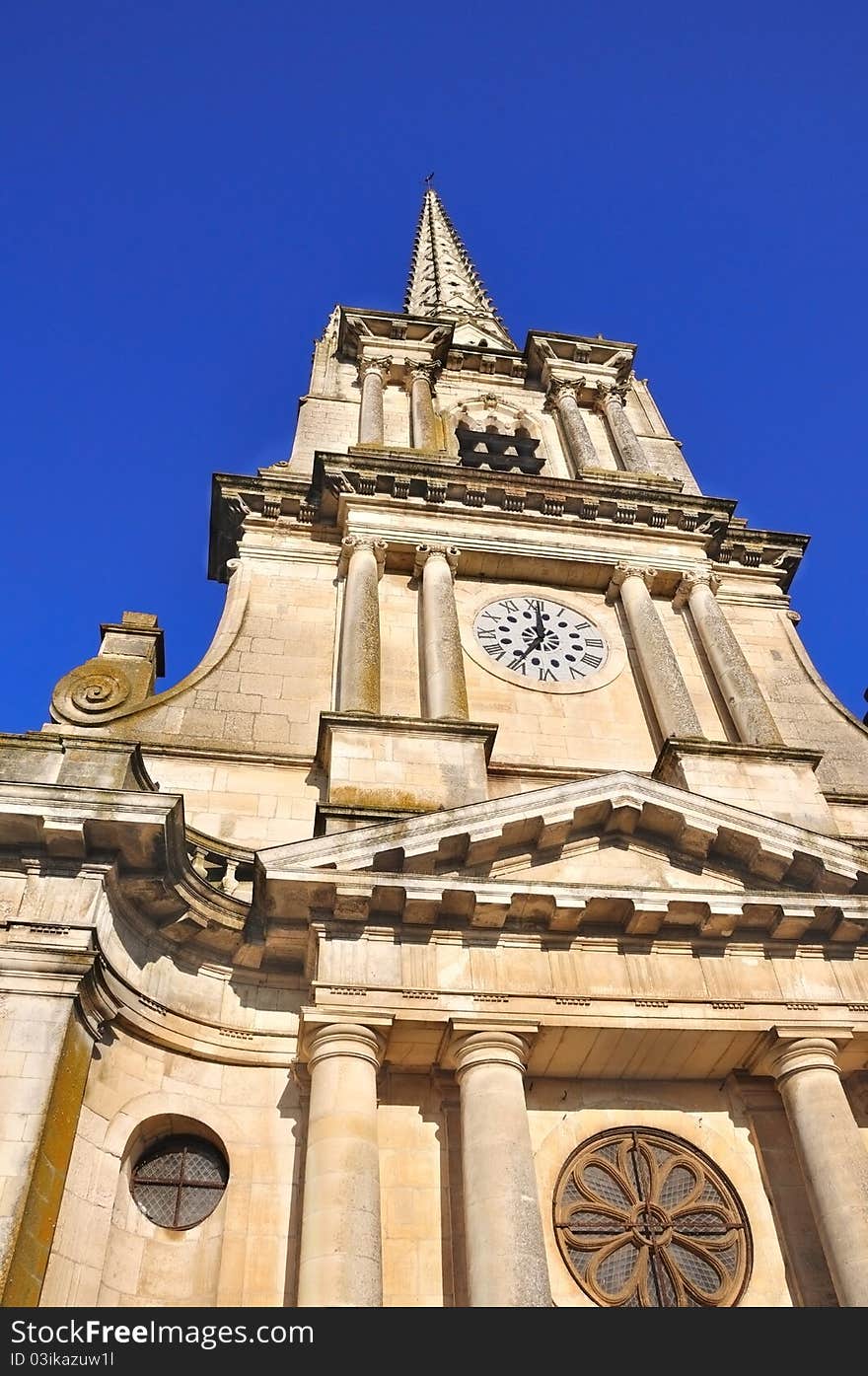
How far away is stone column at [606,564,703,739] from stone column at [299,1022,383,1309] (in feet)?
23.2

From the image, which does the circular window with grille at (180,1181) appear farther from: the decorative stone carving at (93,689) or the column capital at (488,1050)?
the decorative stone carving at (93,689)

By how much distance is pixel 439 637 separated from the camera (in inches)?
600

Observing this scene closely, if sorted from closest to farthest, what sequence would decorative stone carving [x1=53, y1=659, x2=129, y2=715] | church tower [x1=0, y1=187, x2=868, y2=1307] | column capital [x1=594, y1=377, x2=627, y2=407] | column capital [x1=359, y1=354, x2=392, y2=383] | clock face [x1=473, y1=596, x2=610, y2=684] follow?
church tower [x1=0, y1=187, x2=868, y2=1307]
decorative stone carving [x1=53, y1=659, x2=129, y2=715]
clock face [x1=473, y1=596, x2=610, y2=684]
column capital [x1=359, y1=354, x2=392, y2=383]
column capital [x1=594, y1=377, x2=627, y2=407]

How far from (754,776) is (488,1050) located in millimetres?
5901

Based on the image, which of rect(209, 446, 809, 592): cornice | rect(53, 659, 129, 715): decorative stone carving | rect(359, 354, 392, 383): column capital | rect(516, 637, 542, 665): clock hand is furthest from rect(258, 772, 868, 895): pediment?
rect(359, 354, 392, 383): column capital

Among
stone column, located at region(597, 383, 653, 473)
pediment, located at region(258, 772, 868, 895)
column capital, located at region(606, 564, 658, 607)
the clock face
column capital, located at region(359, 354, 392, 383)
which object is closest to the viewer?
pediment, located at region(258, 772, 868, 895)

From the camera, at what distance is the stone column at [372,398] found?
20.2m

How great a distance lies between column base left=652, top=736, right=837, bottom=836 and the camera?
13383 mm

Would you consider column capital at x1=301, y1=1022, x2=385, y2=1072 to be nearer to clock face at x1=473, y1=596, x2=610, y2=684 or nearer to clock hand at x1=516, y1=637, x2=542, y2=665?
clock face at x1=473, y1=596, x2=610, y2=684

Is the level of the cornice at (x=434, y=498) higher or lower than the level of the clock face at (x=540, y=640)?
higher

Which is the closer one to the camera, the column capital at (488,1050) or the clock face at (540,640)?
the column capital at (488,1050)

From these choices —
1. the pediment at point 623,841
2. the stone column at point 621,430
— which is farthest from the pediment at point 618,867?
the stone column at point 621,430

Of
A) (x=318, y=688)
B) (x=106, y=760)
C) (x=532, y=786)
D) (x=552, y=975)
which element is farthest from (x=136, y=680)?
(x=552, y=975)

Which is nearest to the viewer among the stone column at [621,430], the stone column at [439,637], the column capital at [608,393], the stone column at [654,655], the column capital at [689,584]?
the stone column at [439,637]
